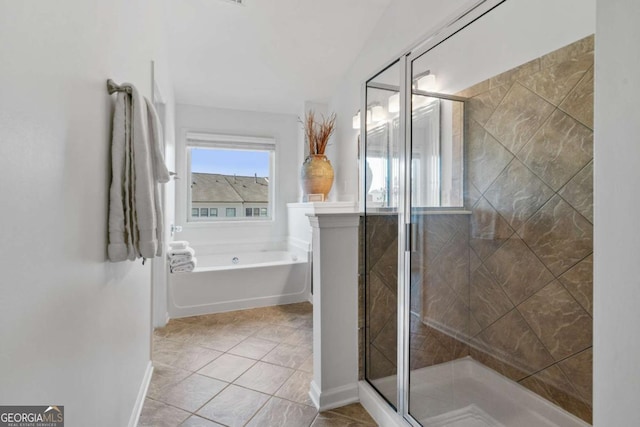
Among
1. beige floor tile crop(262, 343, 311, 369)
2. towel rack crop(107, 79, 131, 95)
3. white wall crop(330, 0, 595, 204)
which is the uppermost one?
white wall crop(330, 0, 595, 204)

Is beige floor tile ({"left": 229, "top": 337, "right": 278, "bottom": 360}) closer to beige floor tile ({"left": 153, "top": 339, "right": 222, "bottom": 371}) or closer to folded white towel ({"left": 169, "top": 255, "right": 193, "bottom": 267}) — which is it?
beige floor tile ({"left": 153, "top": 339, "right": 222, "bottom": 371})

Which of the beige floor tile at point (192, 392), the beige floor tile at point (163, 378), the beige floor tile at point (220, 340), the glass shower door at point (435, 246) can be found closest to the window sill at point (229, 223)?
the beige floor tile at point (220, 340)

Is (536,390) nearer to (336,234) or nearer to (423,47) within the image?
(336,234)

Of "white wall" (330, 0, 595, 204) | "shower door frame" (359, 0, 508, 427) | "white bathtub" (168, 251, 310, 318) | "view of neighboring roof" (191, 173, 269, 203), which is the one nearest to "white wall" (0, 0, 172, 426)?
"shower door frame" (359, 0, 508, 427)

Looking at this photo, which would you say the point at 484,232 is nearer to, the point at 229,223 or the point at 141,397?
the point at 141,397

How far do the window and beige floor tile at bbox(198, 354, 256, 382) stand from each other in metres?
2.19

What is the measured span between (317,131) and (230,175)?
4.36 feet

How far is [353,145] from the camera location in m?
3.23

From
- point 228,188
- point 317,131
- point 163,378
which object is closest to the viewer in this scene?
point 163,378

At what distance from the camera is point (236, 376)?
2.06 meters

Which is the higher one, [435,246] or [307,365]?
[435,246]

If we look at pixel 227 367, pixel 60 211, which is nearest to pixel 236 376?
pixel 227 367

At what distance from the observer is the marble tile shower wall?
1137 mm

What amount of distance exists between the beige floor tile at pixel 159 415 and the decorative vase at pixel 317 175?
2.25m
